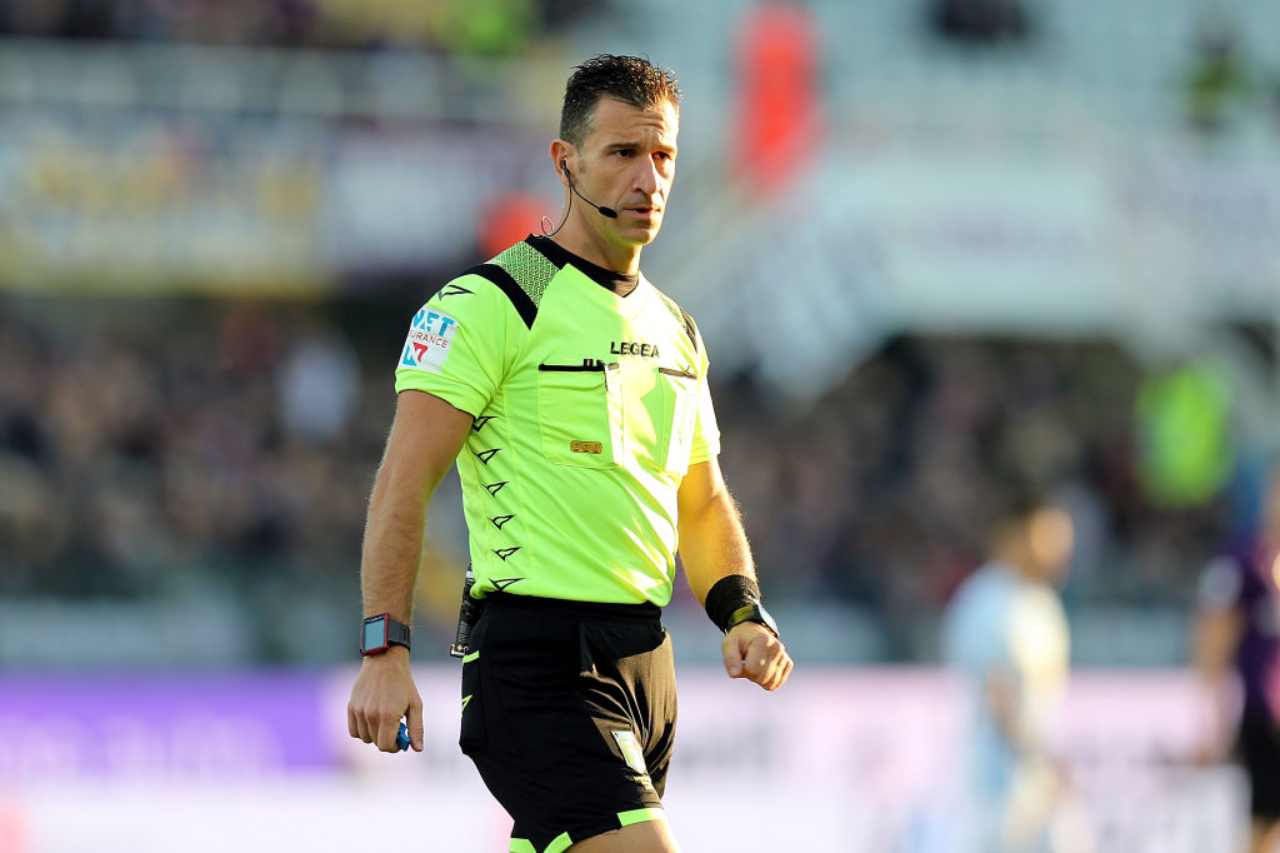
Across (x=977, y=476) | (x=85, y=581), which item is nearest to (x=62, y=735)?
(x=85, y=581)

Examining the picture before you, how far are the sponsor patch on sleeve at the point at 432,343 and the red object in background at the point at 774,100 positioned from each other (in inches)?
518

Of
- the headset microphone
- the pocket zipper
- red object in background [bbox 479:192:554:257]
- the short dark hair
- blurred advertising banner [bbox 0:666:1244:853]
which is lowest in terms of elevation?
blurred advertising banner [bbox 0:666:1244:853]

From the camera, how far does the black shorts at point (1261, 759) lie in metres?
9.70

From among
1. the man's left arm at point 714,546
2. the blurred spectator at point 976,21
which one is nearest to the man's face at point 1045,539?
the man's left arm at point 714,546

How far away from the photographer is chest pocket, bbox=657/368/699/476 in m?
4.63

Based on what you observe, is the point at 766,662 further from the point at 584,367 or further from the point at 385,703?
the point at 385,703

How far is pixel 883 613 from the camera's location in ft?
50.2

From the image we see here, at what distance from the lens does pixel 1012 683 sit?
28.9ft

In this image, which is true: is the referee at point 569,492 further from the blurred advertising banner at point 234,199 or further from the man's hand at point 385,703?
the blurred advertising banner at point 234,199

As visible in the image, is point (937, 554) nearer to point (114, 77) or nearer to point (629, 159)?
point (114, 77)

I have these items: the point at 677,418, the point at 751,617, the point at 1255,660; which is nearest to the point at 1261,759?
the point at 1255,660

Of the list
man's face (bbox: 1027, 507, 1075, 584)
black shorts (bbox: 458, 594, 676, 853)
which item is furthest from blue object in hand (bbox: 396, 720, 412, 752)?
man's face (bbox: 1027, 507, 1075, 584)

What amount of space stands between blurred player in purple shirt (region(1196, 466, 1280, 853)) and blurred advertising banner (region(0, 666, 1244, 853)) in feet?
4.37

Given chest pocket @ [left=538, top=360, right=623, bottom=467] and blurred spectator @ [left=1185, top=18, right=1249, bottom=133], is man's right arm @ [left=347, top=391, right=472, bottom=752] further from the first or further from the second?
→ blurred spectator @ [left=1185, top=18, right=1249, bottom=133]
